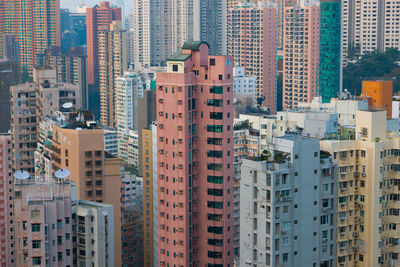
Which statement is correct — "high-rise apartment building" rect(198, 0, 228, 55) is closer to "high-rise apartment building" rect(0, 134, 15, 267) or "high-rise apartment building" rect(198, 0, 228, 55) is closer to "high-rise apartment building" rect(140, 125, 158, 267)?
"high-rise apartment building" rect(140, 125, 158, 267)

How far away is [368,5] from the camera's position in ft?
509

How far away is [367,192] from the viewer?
50.3 metres

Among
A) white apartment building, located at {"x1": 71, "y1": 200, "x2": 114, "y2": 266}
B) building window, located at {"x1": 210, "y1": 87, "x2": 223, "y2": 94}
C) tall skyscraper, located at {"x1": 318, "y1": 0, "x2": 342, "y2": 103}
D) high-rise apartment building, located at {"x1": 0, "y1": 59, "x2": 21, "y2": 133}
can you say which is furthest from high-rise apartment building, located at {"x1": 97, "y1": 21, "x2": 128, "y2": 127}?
white apartment building, located at {"x1": 71, "y1": 200, "x2": 114, "y2": 266}

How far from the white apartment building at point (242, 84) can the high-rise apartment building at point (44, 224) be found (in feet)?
263

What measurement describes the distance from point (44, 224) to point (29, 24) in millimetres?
140174

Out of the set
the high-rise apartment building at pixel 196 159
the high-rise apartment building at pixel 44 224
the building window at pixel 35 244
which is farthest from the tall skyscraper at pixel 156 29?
the building window at pixel 35 244

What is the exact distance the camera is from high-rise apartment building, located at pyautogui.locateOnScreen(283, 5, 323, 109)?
125m

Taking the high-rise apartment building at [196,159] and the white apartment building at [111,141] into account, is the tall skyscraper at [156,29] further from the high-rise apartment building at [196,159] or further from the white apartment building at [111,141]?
the high-rise apartment building at [196,159]

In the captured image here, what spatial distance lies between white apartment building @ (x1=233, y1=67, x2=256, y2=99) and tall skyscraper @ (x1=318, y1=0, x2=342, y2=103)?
33.6ft

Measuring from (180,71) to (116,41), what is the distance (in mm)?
99405

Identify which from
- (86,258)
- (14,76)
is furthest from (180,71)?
(14,76)

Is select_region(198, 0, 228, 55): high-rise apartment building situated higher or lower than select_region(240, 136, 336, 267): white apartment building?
higher

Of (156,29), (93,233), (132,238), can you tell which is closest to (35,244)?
(93,233)

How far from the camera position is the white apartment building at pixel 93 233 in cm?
4759
